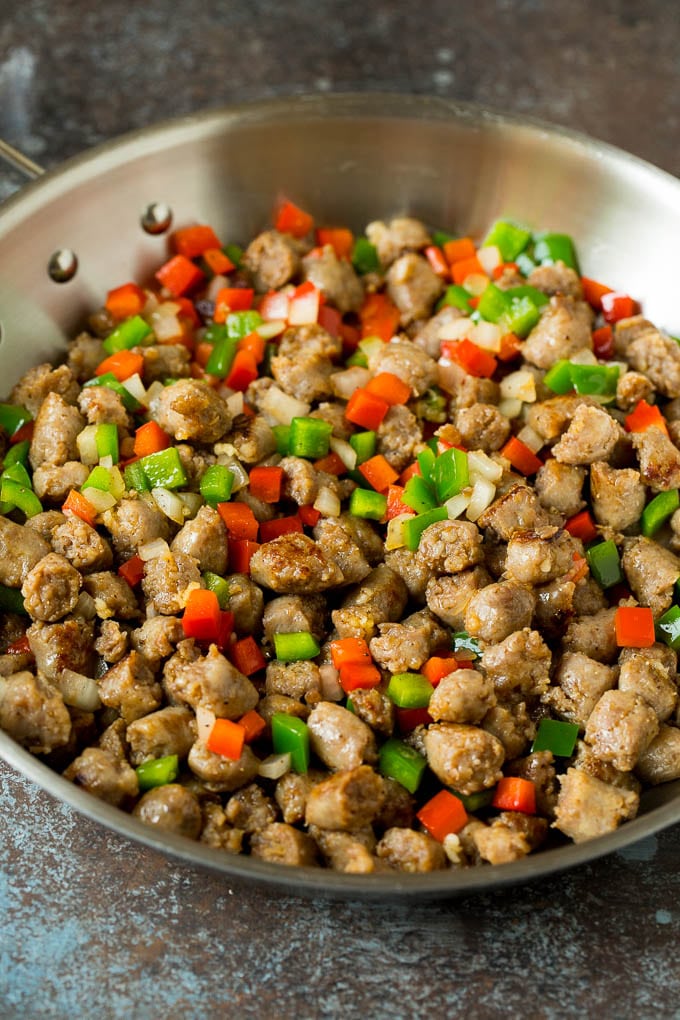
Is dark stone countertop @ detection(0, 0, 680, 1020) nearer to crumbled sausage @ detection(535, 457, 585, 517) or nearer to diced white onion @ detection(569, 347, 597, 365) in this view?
crumbled sausage @ detection(535, 457, 585, 517)

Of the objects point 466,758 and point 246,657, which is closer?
point 466,758

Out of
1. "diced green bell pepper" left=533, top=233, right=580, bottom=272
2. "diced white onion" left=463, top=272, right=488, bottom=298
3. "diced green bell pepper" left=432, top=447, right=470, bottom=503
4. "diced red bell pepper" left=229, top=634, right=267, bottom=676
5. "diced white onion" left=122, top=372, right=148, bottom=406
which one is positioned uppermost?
"diced green bell pepper" left=533, top=233, right=580, bottom=272

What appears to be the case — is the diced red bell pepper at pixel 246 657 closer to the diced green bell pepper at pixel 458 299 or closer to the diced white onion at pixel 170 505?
the diced white onion at pixel 170 505

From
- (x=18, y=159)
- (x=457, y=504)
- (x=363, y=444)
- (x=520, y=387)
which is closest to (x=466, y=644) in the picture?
(x=457, y=504)

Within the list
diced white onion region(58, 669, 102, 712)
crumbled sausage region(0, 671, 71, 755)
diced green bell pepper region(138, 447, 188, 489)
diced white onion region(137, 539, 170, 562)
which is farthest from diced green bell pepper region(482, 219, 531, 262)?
crumbled sausage region(0, 671, 71, 755)

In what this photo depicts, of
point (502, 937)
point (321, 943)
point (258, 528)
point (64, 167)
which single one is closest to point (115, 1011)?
point (321, 943)

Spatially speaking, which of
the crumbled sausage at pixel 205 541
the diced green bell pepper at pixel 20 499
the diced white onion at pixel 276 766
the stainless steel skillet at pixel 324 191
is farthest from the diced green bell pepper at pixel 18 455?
the diced white onion at pixel 276 766

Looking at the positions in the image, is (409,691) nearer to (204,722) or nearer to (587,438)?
(204,722)
